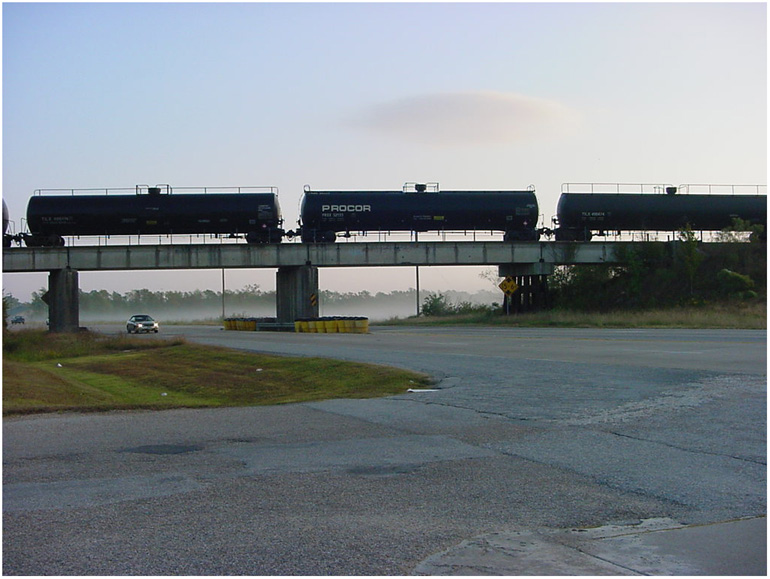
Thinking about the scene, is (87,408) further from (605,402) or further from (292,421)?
(605,402)

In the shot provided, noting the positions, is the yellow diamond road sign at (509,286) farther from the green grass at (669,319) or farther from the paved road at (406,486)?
the paved road at (406,486)

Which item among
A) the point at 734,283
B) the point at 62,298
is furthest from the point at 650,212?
the point at 62,298

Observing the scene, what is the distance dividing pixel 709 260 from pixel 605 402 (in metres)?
49.2

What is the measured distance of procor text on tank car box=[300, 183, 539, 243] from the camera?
176ft

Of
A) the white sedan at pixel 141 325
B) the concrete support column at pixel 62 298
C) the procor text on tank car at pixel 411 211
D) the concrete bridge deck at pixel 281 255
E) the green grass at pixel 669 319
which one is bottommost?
the white sedan at pixel 141 325

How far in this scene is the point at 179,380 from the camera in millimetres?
25078

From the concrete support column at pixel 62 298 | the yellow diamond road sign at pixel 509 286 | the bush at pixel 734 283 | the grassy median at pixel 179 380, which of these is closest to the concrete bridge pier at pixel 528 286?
the yellow diamond road sign at pixel 509 286

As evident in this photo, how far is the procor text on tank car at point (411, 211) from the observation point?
53750 mm

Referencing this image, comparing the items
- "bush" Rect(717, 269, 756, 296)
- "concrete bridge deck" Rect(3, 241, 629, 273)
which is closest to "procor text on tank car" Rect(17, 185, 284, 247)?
"concrete bridge deck" Rect(3, 241, 629, 273)

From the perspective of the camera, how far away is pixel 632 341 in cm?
2769

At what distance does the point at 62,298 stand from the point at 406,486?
51436mm

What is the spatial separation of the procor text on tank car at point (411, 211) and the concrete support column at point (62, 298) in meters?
15.1

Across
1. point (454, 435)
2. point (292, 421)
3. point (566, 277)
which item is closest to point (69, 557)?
point (454, 435)

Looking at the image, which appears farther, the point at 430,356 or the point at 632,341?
the point at 632,341
